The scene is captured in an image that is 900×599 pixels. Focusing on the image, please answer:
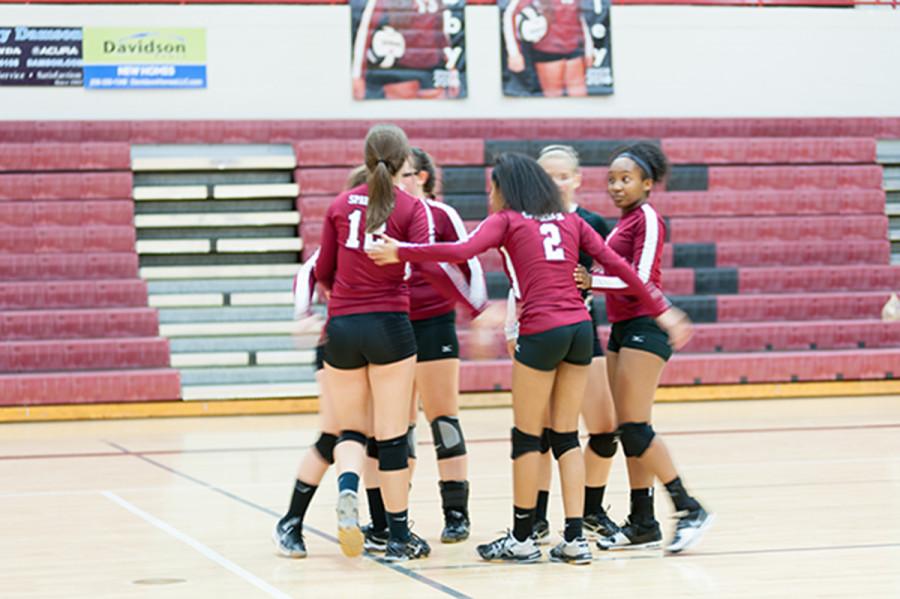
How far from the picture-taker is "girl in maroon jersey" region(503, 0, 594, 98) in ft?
46.6

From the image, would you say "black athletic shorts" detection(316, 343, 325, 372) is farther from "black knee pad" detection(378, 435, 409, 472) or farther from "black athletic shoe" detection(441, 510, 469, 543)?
"black athletic shoe" detection(441, 510, 469, 543)

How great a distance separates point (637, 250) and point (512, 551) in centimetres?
119

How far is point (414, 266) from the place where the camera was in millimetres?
5203

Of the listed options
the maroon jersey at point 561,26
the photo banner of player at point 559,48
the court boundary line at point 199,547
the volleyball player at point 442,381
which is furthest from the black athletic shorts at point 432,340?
the maroon jersey at point 561,26

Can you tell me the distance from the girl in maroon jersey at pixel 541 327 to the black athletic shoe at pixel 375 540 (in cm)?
48

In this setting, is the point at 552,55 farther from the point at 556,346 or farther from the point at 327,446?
the point at 556,346

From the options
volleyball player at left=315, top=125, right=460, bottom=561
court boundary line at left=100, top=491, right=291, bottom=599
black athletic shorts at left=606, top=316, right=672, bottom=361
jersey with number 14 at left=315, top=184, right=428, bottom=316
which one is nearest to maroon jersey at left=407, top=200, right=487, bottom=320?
jersey with number 14 at left=315, top=184, right=428, bottom=316

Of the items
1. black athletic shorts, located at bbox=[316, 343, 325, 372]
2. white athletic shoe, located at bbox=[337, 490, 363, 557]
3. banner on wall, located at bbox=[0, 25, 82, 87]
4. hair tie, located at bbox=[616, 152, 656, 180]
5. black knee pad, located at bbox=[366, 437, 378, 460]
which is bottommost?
white athletic shoe, located at bbox=[337, 490, 363, 557]

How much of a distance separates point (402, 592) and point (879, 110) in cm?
1231

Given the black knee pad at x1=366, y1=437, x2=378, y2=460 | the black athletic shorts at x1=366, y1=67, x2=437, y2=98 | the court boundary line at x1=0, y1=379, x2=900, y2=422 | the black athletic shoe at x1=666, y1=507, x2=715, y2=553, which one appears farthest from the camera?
the black athletic shorts at x1=366, y1=67, x2=437, y2=98

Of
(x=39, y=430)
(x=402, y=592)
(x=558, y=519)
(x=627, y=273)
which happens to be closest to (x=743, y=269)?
(x=39, y=430)

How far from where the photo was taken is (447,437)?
5262mm

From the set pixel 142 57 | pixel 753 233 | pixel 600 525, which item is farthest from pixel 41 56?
pixel 600 525

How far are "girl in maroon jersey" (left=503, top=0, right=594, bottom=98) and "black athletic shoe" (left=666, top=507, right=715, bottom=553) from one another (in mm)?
9857
